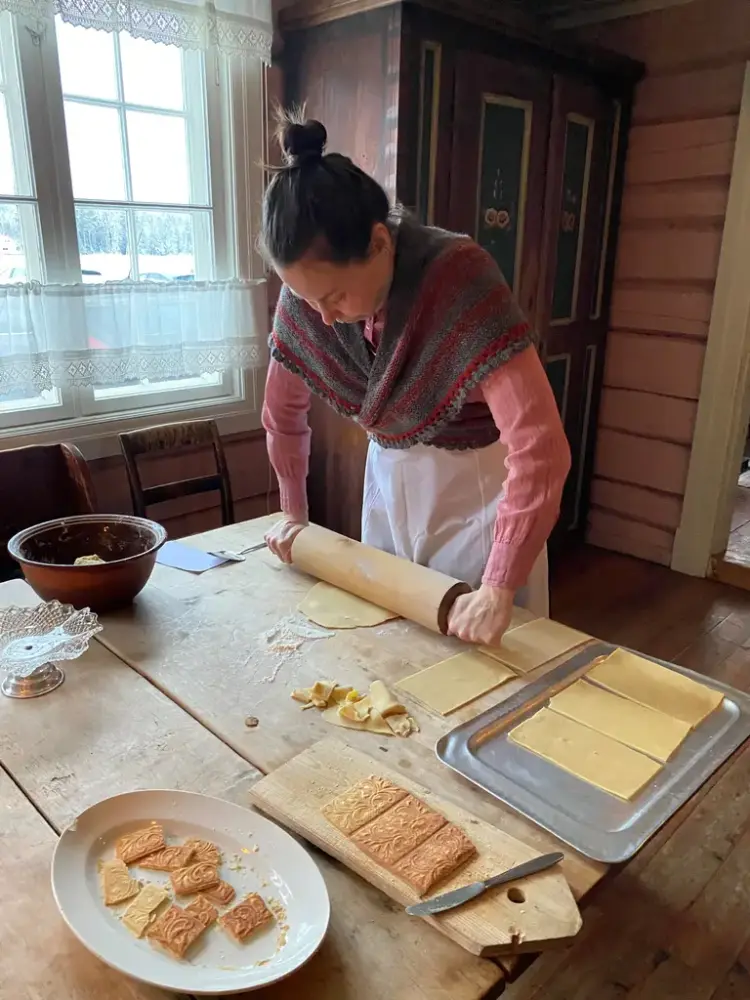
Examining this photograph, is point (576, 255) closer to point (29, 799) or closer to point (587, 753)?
point (587, 753)

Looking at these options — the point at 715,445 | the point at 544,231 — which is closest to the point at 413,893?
the point at 544,231

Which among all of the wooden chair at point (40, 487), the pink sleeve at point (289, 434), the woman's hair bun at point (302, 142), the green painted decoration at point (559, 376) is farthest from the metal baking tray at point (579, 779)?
the green painted decoration at point (559, 376)

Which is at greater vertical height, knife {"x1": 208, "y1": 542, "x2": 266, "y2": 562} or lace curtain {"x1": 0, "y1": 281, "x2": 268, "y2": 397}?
lace curtain {"x1": 0, "y1": 281, "x2": 268, "y2": 397}

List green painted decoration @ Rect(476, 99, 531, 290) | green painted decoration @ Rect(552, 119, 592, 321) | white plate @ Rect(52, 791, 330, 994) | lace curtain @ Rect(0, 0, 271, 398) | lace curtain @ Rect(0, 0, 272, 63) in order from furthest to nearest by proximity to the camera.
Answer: green painted decoration @ Rect(552, 119, 592, 321)
green painted decoration @ Rect(476, 99, 531, 290)
lace curtain @ Rect(0, 0, 271, 398)
lace curtain @ Rect(0, 0, 272, 63)
white plate @ Rect(52, 791, 330, 994)

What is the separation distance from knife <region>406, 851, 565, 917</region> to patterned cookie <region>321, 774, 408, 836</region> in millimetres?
111

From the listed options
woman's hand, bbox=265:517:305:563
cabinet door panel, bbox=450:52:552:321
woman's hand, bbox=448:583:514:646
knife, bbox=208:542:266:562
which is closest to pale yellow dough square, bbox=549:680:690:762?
woman's hand, bbox=448:583:514:646

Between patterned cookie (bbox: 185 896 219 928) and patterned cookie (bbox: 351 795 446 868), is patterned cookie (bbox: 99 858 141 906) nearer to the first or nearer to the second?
patterned cookie (bbox: 185 896 219 928)

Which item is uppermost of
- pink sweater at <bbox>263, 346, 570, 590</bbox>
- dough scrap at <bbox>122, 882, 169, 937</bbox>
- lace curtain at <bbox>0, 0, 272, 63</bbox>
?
lace curtain at <bbox>0, 0, 272, 63</bbox>

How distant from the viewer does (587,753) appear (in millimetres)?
914

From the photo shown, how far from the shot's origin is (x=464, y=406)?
1.34m

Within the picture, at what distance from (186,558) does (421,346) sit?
0.64m

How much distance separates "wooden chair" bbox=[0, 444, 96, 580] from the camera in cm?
185

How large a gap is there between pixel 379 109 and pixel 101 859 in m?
2.06

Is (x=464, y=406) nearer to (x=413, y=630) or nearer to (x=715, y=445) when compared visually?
(x=413, y=630)
